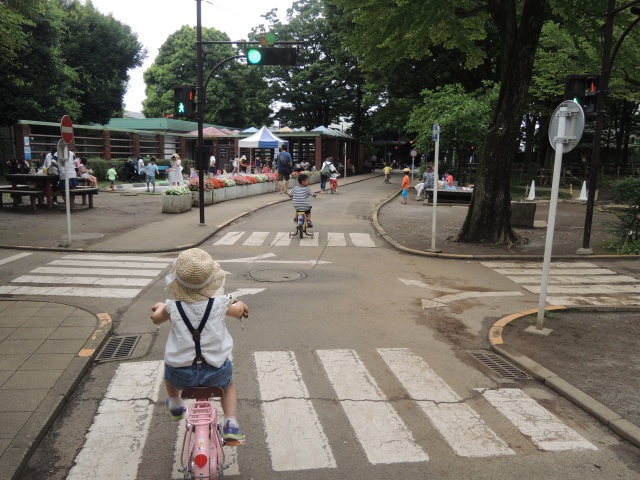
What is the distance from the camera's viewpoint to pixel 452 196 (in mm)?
25172

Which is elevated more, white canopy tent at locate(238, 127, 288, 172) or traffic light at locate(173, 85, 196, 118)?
traffic light at locate(173, 85, 196, 118)

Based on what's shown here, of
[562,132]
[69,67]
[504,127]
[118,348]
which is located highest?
[69,67]

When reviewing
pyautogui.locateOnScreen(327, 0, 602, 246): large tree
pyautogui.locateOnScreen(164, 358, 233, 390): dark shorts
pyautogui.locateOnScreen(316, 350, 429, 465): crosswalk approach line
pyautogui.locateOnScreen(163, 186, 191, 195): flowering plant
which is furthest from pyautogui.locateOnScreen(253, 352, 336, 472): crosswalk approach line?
pyautogui.locateOnScreen(163, 186, 191, 195): flowering plant

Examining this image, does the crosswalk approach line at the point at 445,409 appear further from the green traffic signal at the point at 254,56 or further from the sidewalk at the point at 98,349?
the green traffic signal at the point at 254,56

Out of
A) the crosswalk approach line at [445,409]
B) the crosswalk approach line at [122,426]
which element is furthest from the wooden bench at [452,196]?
the crosswalk approach line at [122,426]

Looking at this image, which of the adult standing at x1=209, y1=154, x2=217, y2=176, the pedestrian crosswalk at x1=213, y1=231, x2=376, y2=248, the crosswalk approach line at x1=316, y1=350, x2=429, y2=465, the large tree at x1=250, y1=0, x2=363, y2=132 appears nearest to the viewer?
the crosswalk approach line at x1=316, y1=350, x2=429, y2=465

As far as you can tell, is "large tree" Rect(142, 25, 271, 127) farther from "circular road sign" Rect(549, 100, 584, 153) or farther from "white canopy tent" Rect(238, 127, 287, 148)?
"circular road sign" Rect(549, 100, 584, 153)

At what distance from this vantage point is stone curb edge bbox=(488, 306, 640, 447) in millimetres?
4613

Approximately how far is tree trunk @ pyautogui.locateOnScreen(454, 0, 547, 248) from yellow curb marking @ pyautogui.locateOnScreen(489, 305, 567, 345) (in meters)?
5.85

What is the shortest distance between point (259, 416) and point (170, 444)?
32.0 inches

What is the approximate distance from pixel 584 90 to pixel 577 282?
4.06 meters

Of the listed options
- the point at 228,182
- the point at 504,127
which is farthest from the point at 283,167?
the point at 504,127

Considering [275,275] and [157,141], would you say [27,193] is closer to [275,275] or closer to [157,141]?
[275,275]

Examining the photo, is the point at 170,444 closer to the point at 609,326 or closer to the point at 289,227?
the point at 609,326
